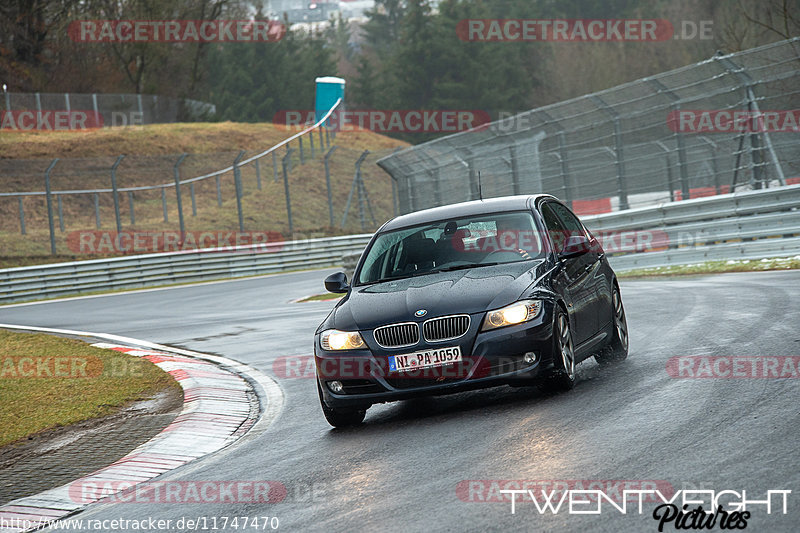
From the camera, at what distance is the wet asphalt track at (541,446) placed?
4.93 m

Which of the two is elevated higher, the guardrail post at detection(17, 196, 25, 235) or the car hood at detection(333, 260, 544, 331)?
the guardrail post at detection(17, 196, 25, 235)

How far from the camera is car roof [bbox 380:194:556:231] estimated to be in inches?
339

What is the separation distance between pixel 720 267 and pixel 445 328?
1233cm

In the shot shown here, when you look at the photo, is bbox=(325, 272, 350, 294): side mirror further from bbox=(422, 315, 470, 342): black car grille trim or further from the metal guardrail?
the metal guardrail

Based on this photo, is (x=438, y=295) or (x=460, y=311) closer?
(x=460, y=311)

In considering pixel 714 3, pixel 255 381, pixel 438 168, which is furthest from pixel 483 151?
pixel 714 3

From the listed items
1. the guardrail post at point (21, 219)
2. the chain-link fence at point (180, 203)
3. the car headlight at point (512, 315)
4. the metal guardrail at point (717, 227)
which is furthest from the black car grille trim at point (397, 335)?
the guardrail post at point (21, 219)

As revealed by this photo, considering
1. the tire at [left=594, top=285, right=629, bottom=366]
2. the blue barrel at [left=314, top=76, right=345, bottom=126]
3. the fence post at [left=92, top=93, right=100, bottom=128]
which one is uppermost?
the blue barrel at [left=314, top=76, right=345, bottom=126]

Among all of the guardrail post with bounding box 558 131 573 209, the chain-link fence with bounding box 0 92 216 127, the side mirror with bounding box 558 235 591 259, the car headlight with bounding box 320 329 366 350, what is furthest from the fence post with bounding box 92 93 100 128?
the car headlight with bounding box 320 329 366 350

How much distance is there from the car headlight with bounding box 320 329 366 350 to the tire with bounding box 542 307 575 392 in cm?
133

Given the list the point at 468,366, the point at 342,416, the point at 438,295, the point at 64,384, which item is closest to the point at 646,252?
the point at 64,384

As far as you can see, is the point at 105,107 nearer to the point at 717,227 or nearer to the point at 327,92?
the point at 327,92

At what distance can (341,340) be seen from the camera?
7418mm

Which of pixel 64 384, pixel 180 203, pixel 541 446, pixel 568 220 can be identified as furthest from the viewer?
pixel 180 203
